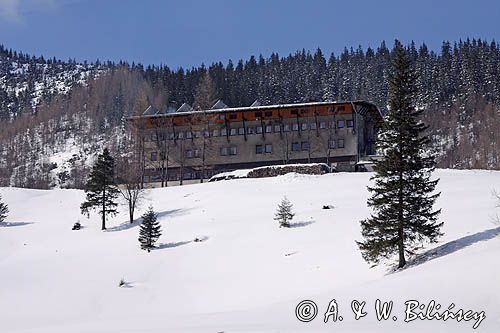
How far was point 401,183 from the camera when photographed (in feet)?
78.9

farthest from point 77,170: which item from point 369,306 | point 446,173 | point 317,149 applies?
point 369,306

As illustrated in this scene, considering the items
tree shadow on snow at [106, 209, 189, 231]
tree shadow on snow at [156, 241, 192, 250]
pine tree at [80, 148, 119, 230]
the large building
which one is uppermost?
the large building

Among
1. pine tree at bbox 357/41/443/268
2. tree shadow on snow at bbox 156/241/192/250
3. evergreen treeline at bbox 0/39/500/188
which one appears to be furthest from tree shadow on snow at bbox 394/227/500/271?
evergreen treeline at bbox 0/39/500/188

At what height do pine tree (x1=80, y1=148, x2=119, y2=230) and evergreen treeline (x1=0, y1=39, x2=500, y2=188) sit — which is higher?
evergreen treeline (x1=0, y1=39, x2=500, y2=188)

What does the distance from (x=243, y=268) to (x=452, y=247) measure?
34.0 ft

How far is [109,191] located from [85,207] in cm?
242

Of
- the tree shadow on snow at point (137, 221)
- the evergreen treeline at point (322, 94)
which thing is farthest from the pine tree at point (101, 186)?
the evergreen treeline at point (322, 94)

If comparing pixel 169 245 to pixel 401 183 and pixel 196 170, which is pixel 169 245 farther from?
pixel 196 170

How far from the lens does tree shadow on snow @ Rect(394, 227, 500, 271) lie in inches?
902

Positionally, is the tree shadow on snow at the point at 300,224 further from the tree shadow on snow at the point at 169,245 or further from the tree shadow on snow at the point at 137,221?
the tree shadow on snow at the point at 137,221

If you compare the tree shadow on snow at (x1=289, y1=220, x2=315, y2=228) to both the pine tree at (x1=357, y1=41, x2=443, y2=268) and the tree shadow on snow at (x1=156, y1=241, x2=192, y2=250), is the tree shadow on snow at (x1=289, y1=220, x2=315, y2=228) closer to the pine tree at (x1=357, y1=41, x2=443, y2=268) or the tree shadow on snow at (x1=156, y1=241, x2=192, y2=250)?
the tree shadow on snow at (x1=156, y1=241, x2=192, y2=250)

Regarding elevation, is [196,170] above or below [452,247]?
above

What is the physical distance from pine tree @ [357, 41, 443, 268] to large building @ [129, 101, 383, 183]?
173ft

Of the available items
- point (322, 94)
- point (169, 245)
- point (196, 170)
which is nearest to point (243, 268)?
point (169, 245)
